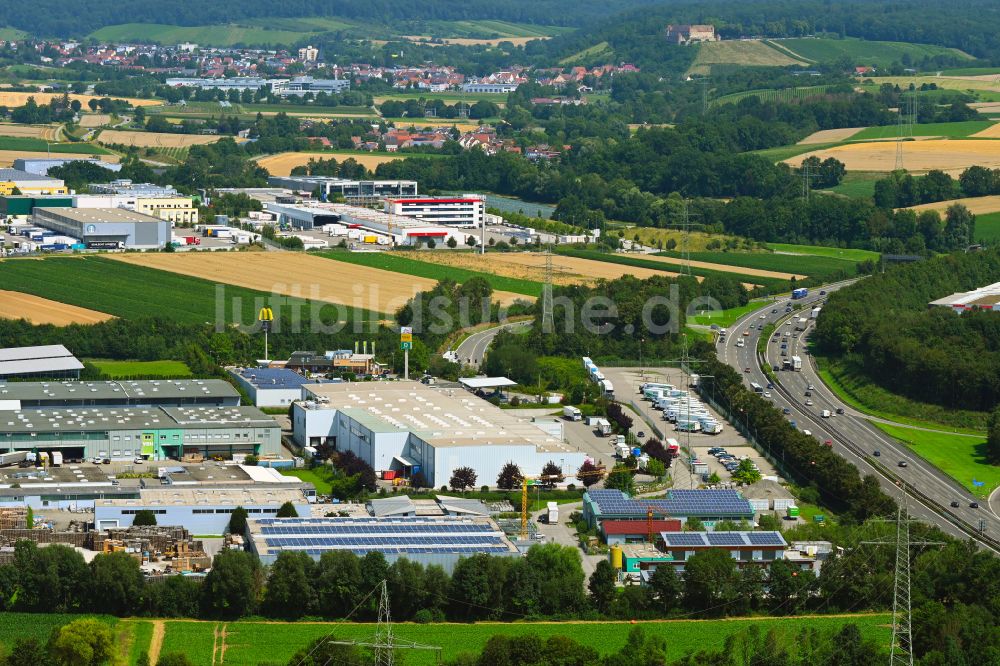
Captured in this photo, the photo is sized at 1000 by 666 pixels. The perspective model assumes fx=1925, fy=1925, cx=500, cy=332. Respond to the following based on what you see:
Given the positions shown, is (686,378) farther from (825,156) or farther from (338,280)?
(825,156)

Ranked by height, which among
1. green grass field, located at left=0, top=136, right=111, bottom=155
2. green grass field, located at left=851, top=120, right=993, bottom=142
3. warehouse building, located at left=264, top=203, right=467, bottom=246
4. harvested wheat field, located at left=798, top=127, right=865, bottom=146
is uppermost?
green grass field, located at left=851, top=120, right=993, bottom=142

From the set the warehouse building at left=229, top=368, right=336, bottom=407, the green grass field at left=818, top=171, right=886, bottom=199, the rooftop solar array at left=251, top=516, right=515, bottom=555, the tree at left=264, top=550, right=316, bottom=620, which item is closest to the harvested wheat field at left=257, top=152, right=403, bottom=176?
the green grass field at left=818, top=171, right=886, bottom=199

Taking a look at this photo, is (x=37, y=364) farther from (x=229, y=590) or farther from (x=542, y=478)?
(x=229, y=590)

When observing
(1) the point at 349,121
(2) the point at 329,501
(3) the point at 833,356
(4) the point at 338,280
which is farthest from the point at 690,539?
(1) the point at 349,121

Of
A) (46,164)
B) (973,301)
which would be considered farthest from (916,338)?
(46,164)

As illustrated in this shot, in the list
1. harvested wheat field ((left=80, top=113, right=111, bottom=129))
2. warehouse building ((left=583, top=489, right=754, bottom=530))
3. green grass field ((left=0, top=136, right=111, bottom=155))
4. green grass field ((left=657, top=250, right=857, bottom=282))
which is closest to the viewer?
warehouse building ((left=583, top=489, right=754, bottom=530))

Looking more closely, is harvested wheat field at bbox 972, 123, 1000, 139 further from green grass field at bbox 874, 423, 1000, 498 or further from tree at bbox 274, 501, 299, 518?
tree at bbox 274, 501, 299, 518

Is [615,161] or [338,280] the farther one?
[615,161]

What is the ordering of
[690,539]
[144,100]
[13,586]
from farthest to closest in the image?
[144,100] < [690,539] < [13,586]

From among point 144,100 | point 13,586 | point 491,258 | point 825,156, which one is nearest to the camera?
point 13,586
